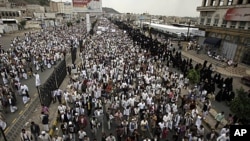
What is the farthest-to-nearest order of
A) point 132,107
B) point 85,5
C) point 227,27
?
1. point 85,5
2. point 227,27
3. point 132,107

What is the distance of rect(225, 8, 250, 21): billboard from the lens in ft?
75.5

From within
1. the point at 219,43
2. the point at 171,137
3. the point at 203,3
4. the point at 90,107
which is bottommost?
the point at 171,137

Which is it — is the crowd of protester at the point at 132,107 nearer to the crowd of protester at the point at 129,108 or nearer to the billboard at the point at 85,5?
the crowd of protester at the point at 129,108

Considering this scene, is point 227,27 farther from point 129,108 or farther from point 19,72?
point 19,72

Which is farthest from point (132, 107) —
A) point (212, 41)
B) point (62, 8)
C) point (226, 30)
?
point (62, 8)

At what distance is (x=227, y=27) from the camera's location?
27.2 metres

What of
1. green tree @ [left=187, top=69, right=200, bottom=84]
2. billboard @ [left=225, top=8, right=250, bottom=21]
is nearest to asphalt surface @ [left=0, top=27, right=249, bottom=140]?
green tree @ [left=187, top=69, right=200, bottom=84]

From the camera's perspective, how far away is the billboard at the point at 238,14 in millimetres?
23016

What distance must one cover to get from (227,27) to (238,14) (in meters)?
2.92

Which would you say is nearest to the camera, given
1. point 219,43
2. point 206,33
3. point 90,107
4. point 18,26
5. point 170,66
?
point 90,107

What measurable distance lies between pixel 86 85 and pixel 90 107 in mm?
2820

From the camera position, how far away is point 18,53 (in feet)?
76.6

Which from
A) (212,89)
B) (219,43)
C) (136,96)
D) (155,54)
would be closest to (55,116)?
(136,96)

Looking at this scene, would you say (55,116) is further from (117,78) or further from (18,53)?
(18,53)
